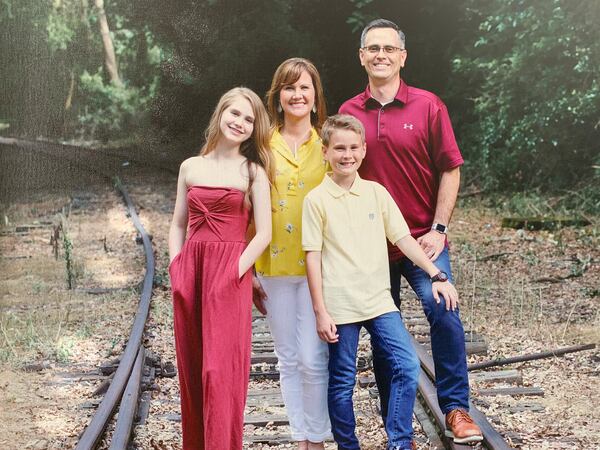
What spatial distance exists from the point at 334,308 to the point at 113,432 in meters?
1.55

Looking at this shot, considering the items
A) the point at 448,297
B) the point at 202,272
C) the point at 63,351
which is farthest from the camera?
the point at 63,351

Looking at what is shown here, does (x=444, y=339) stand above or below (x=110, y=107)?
below

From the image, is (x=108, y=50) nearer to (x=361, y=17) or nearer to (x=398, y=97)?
(x=361, y=17)

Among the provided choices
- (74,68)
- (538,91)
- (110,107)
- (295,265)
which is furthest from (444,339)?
(74,68)

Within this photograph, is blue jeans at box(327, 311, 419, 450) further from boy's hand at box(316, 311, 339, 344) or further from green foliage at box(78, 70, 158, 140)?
green foliage at box(78, 70, 158, 140)

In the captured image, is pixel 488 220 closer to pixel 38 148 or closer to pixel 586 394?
pixel 586 394

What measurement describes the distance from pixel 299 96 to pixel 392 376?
4.08 ft

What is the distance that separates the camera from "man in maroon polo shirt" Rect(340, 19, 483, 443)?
3.81 metres

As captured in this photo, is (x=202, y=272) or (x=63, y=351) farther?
(x=63, y=351)

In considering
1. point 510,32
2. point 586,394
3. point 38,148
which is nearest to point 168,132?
point 38,148

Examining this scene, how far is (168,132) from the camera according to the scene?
88.0ft

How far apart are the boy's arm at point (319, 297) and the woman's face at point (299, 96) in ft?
2.08

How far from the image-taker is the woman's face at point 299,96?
145 inches

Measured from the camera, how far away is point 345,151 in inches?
138
